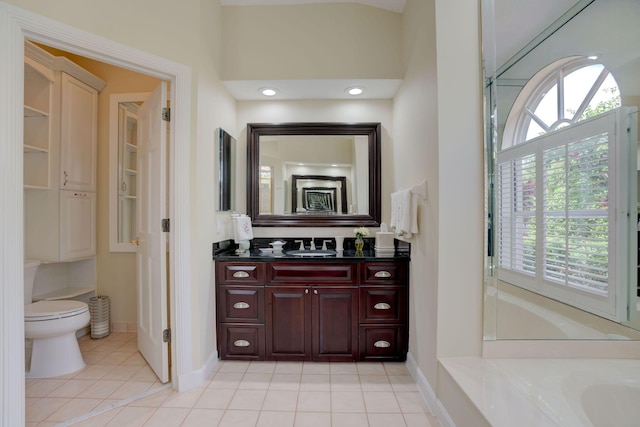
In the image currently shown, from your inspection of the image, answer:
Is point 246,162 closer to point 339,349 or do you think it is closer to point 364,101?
point 364,101

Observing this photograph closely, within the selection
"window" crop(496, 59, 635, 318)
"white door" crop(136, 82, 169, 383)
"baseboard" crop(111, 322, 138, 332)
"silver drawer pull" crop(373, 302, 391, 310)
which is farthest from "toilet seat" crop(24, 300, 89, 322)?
"window" crop(496, 59, 635, 318)

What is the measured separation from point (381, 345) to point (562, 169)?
168cm

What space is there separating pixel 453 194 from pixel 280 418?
1639 mm

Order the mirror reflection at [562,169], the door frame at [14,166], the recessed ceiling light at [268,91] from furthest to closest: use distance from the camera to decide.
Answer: the recessed ceiling light at [268,91]
the mirror reflection at [562,169]
the door frame at [14,166]

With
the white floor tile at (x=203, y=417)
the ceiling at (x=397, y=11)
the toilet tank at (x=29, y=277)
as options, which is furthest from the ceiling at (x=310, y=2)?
the white floor tile at (x=203, y=417)

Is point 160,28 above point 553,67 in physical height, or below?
above

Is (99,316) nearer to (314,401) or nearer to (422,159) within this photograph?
(314,401)

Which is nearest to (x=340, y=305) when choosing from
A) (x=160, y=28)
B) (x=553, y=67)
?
(x=553, y=67)

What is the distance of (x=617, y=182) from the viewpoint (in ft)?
5.15

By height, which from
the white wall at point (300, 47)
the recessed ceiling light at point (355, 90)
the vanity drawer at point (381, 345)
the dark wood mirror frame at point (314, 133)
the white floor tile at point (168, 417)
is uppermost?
the white wall at point (300, 47)

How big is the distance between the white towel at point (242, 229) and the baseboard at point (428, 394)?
1.60 meters

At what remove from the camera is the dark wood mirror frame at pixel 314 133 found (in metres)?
2.72

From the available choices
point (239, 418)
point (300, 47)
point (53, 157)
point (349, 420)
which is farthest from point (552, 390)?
point (53, 157)

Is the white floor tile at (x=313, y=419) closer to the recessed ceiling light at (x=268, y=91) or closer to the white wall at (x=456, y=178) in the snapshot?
the white wall at (x=456, y=178)
